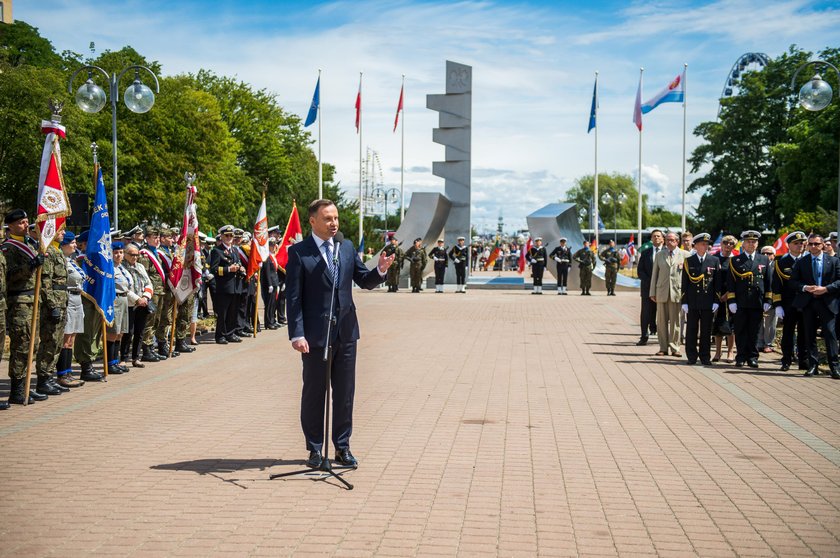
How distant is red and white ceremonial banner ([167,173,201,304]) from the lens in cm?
1343

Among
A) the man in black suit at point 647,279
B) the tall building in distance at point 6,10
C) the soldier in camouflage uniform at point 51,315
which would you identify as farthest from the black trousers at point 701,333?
the tall building in distance at point 6,10

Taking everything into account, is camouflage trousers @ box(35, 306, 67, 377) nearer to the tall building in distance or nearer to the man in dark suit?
the man in dark suit

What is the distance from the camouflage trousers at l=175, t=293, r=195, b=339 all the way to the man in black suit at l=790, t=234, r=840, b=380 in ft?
30.7

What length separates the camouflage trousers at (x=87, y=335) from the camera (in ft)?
36.1

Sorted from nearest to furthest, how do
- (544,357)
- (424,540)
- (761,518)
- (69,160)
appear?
(424,540), (761,518), (544,357), (69,160)

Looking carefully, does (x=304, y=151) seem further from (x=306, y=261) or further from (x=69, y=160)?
(x=306, y=261)

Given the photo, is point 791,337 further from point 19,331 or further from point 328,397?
point 19,331

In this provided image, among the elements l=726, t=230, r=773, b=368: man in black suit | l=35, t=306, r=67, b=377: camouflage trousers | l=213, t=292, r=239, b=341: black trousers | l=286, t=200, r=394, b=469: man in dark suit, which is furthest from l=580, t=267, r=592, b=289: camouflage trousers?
l=286, t=200, r=394, b=469: man in dark suit

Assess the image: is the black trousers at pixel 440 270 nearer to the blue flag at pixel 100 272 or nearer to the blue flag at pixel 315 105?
the blue flag at pixel 315 105

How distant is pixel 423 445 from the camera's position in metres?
7.54

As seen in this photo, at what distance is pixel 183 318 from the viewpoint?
14.1 meters

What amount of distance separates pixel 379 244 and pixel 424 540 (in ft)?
174

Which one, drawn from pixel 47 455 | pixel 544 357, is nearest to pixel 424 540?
pixel 47 455

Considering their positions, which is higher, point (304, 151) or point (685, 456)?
point (304, 151)
